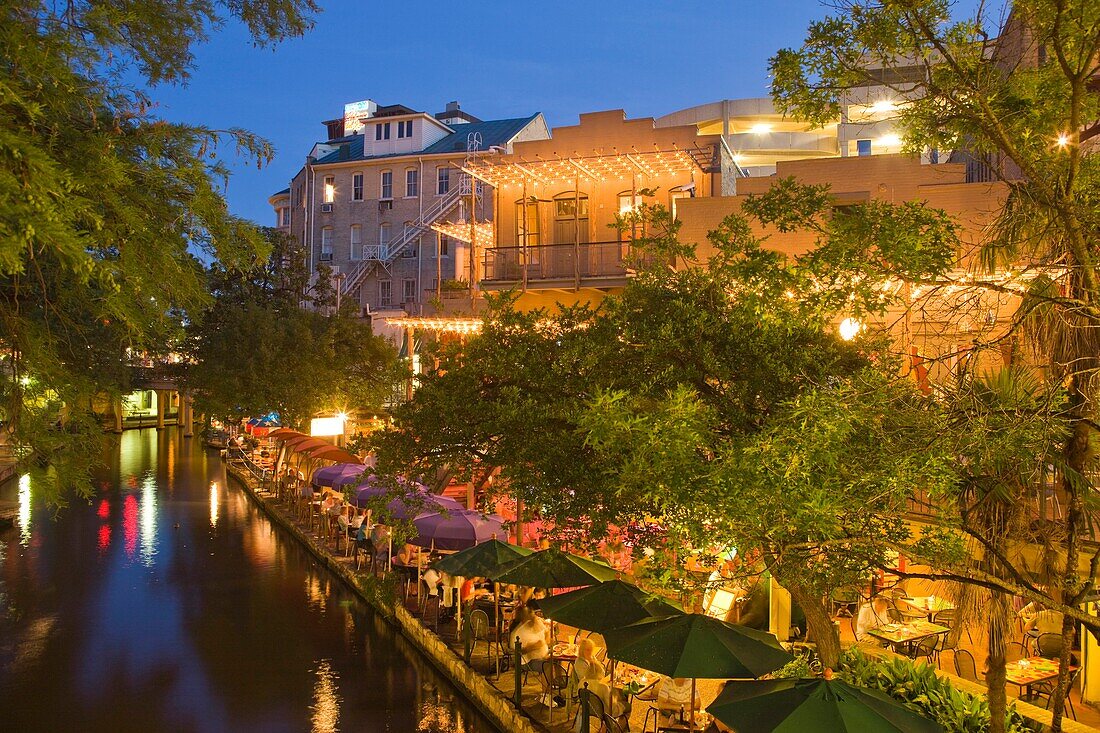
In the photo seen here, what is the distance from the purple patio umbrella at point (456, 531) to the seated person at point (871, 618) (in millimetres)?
6893

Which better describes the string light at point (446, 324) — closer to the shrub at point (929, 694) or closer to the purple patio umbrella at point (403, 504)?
the purple patio umbrella at point (403, 504)

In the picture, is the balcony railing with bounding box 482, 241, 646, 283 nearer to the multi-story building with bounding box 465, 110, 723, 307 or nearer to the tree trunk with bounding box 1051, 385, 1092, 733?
the multi-story building with bounding box 465, 110, 723, 307

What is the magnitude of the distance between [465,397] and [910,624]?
8.51 metres

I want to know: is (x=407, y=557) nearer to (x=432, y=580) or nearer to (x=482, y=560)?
(x=432, y=580)

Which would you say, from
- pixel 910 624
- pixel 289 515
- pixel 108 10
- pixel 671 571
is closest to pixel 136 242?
pixel 108 10

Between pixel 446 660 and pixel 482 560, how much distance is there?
1964 mm

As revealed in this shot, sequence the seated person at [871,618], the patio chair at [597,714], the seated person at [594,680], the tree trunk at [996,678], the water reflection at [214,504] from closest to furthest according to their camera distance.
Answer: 1. the tree trunk at [996,678]
2. the patio chair at [597,714]
3. the seated person at [594,680]
4. the seated person at [871,618]
5. the water reflection at [214,504]

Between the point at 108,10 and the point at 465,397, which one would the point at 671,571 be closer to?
the point at 465,397

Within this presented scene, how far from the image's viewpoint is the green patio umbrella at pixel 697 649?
1005 cm

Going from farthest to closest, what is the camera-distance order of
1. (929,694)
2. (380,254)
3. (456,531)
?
1. (380,254)
2. (456,531)
3. (929,694)

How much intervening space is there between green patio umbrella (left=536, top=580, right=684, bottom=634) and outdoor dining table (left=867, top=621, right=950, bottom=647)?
135 inches

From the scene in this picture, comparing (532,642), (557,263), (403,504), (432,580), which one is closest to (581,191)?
(557,263)

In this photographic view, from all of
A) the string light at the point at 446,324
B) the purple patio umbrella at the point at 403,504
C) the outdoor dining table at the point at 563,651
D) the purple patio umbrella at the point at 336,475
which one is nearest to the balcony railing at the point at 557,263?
the string light at the point at 446,324

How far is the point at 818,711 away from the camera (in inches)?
306
